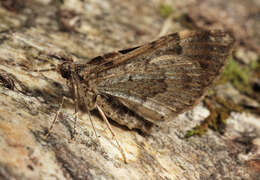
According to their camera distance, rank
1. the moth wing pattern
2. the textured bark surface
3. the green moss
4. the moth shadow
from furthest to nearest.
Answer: the green moss, the moth shadow, the moth wing pattern, the textured bark surface

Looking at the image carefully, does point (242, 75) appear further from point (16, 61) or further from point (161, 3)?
point (16, 61)

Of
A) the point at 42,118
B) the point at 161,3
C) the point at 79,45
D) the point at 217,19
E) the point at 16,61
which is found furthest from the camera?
the point at 161,3

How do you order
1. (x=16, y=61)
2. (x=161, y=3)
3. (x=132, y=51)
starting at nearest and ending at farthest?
(x=132, y=51)
(x=16, y=61)
(x=161, y=3)

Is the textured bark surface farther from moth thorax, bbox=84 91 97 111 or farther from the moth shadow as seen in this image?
moth thorax, bbox=84 91 97 111

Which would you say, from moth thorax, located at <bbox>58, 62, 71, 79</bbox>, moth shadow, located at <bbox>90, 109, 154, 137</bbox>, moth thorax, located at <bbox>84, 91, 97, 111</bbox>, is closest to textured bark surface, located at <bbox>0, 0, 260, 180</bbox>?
moth shadow, located at <bbox>90, 109, 154, 137</bbox>

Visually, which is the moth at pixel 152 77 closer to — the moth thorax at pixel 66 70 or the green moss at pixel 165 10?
the moth thorax at pixel 66 70

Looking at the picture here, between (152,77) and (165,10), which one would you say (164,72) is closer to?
(152,77)

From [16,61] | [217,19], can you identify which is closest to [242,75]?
[217,19]
